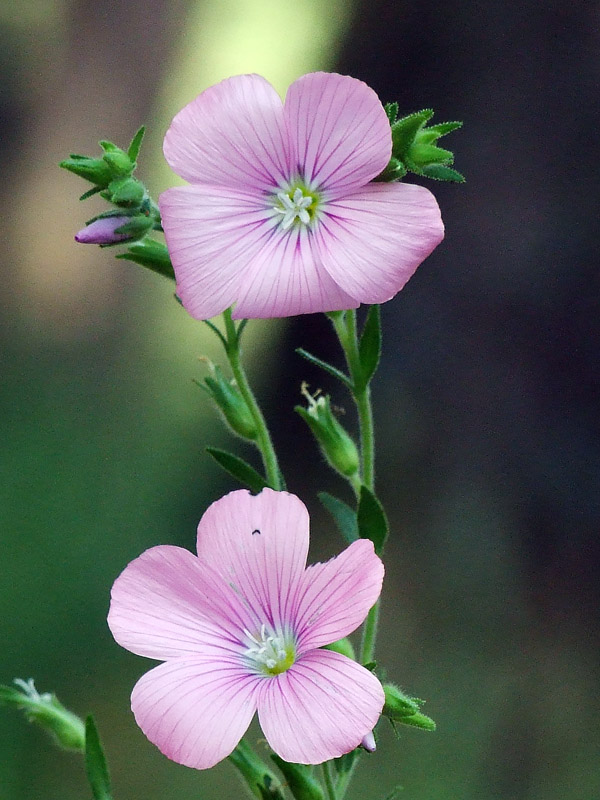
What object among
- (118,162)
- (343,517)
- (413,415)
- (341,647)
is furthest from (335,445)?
(413,415)

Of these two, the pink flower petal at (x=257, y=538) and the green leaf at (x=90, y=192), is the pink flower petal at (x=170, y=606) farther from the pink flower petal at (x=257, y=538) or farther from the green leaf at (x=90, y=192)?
the green leaf at (x=90, y=192)

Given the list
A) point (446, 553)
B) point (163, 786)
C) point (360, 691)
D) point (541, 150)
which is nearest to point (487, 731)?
point (446, 553)

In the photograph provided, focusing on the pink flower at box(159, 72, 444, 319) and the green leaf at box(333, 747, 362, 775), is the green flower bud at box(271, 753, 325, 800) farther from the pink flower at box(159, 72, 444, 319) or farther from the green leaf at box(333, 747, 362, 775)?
the pink flower at box(159, 72, 444, 319)

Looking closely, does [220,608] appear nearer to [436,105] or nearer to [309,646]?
[309,646]

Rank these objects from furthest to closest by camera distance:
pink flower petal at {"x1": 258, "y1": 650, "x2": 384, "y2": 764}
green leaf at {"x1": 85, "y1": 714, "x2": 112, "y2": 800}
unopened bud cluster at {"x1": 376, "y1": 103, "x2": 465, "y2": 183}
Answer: green leaf at {"x1": 85, "y1": 714, "x2": 112, "y2": 800} < unopened bud cluster at {"x1": 376, "y1": 103, "x2": 465, "y2": 183} < pink flower petal at {"x1": 258, "y1": 650, "x2": 384, "y2": 764}

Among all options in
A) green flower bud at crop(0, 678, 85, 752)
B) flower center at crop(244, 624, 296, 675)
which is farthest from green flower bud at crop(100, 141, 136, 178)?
green flower bud at crop(0, 678, 85, 752)

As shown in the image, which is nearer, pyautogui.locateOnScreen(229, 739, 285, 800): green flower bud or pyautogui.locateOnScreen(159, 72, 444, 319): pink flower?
pyautogui.locateOnScreen(159, 72, 444, 319): pink flower
